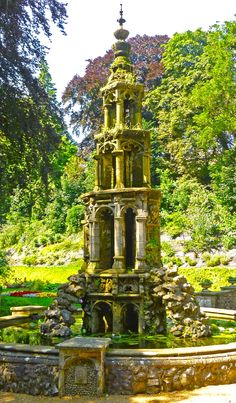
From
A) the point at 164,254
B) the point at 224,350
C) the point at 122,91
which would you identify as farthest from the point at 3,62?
the point at 164,254

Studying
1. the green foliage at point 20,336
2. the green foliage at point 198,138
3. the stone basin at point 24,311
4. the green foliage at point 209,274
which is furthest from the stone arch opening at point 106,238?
the green foliage at point 198,138

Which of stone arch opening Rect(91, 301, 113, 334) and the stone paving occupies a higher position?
stone arch opening Rect(91, 301, 113, 334)

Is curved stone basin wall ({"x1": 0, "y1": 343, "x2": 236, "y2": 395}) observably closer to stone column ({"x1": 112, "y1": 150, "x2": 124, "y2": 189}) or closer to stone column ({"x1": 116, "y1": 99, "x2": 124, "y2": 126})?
stone column ({"x1": 112, "y1": 150, "x2": 124, "y2": 189})

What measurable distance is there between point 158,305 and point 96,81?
41437mm

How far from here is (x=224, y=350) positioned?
966cm

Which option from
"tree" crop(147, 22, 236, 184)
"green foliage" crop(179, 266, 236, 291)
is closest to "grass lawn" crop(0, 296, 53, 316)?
"green foliage" crop(179, 266, 236, 291)

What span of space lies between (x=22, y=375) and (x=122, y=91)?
29.6 ft

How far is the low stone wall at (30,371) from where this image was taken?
9.10 m

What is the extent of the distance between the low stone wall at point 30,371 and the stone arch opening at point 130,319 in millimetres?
4069

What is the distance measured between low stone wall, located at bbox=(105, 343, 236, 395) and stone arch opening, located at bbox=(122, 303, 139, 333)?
3841 mm

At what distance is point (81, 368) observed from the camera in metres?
9.05

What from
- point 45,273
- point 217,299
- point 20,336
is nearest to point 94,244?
point 20,336

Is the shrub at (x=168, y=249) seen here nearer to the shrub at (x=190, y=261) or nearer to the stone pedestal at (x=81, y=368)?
the shrub at (x=190, y=261)

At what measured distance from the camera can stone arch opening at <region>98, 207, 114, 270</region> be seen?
14.0 m
